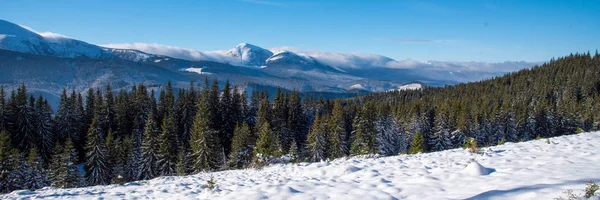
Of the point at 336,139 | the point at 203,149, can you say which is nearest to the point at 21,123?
the point at 203,149

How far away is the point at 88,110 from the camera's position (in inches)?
2509

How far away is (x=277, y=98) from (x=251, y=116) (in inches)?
266

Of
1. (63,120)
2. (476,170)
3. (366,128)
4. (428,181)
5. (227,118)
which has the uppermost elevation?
(476,170)

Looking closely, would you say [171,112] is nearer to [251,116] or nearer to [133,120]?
[133,120]

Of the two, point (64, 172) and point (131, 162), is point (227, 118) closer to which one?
point (131, 162)

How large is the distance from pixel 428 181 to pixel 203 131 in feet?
117

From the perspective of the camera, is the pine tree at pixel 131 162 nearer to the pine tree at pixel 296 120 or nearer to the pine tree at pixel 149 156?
the pine tree at pixel 149 156

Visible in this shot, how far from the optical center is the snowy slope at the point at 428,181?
7645 millimetres

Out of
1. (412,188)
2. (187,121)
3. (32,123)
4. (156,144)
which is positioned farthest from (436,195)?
(32,123)

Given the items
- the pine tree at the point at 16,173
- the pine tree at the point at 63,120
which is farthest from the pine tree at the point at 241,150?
the pine tree at the point at 63,120

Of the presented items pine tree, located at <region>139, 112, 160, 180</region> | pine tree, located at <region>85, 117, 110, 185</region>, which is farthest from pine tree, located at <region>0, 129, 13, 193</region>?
pine tree, located at <region>139, 112, 160, 180</region>

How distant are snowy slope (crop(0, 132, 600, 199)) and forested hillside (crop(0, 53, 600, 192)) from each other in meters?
22.3

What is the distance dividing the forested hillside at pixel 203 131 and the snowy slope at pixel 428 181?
22.3m

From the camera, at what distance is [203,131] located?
135ft
